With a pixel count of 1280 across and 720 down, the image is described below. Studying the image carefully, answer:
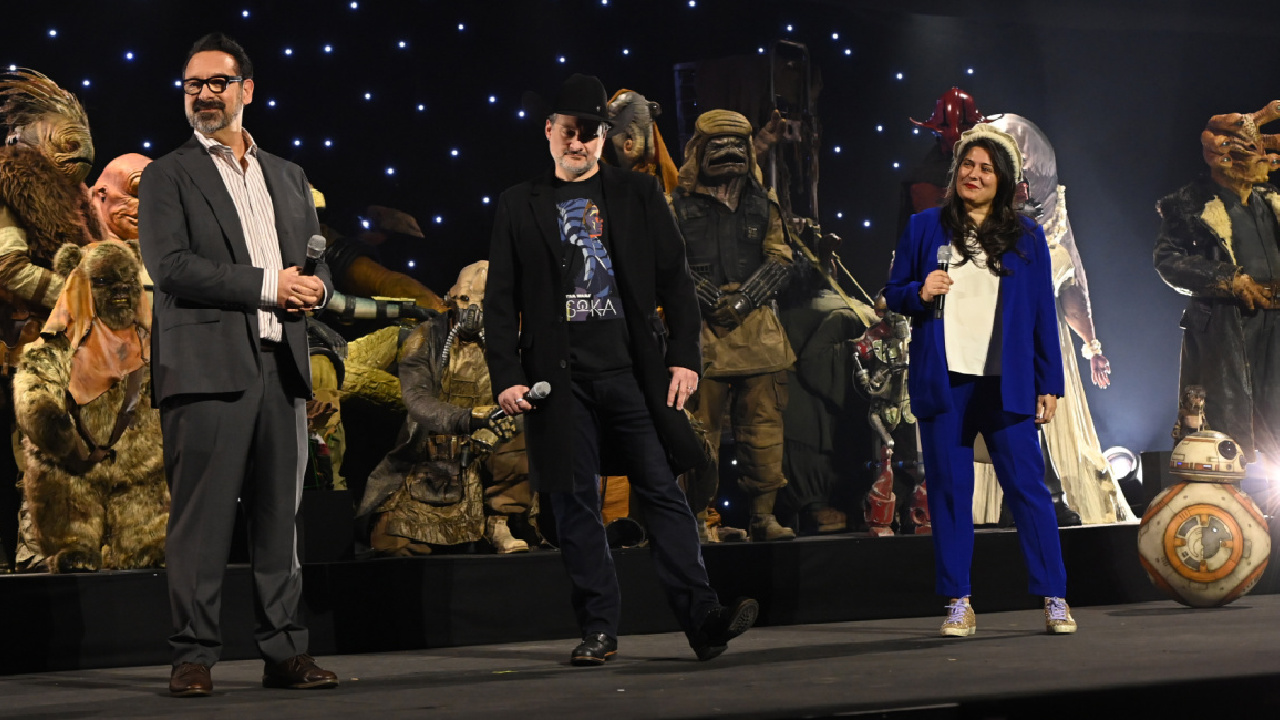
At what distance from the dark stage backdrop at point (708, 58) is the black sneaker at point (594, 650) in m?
2.61

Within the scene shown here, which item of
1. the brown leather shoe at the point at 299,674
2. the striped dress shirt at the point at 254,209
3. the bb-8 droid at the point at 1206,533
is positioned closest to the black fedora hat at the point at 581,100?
the striped dress shirt at the point at 254,209

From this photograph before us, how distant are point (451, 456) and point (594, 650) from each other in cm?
171

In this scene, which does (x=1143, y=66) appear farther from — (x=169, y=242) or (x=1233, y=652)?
(x=169, y=242)

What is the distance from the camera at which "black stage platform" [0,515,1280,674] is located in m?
3.89

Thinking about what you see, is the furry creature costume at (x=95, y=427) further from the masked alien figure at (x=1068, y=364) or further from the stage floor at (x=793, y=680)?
the masked alien figure at (x=1068, y=364)

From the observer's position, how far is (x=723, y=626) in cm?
344

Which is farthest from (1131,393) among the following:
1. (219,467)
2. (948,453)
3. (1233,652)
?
(219,467)

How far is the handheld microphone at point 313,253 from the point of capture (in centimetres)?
323

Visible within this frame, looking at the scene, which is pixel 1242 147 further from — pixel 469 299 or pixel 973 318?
pixel 469 299

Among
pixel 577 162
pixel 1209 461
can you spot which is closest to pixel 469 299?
pixel 577 162

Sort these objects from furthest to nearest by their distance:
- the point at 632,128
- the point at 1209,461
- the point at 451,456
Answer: the point at 632,128 → the point at 451,456 → the point at 1209,461

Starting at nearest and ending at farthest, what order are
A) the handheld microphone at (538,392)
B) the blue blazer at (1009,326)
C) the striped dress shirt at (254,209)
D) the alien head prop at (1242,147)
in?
1. the striped dress shirt at (254,209)
2. the handheld microphone at (538,392)
3. the blue blazer at (1009,326)
4. the alien head prop at (1242,147)

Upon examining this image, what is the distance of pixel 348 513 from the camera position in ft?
14.1

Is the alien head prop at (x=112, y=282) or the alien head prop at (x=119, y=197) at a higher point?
the alien head prop at (x=119, y=197)
